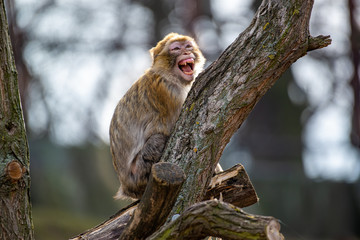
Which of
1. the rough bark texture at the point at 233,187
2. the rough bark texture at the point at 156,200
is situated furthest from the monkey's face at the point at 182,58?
the rough bark texture at the point at 156,200

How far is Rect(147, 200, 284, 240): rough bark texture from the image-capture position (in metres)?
3.13

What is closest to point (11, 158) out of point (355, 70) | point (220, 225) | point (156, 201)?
point (156, 201)

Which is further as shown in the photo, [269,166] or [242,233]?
[269,166]

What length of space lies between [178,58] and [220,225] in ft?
11.5

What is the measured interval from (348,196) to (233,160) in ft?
12.4

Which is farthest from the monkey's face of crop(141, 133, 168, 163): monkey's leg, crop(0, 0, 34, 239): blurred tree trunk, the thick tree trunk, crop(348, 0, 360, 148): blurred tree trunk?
crop(348, 0, 360, 148): blurred tree trunk

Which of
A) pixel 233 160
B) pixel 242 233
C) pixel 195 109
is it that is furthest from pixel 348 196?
pixel 242 233

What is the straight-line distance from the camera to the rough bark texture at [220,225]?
3.13 m

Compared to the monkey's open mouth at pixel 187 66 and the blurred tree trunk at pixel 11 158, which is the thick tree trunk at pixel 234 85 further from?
the monkey's open mouth at pixel 187 66

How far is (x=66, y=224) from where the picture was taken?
12859mm

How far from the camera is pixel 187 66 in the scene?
6578mm

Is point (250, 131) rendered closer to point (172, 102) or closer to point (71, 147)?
point (71, 147)

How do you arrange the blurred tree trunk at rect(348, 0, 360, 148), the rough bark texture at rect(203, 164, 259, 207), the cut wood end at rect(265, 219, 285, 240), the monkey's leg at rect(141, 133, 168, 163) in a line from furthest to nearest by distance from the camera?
the blurred tree trunk at rect(348, 0, 360, 148), the monkey's leg at rect(141, 133, 168, 163), the rough bark texture at rect(203, 164, 259, 207), the cut wood end at rect(265, 219, 285, 240)

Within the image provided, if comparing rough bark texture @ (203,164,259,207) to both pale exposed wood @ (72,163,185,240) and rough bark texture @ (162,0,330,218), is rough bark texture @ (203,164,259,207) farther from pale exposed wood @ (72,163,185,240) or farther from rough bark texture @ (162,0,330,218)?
pale exposed wood @ (72,163,185,240)
